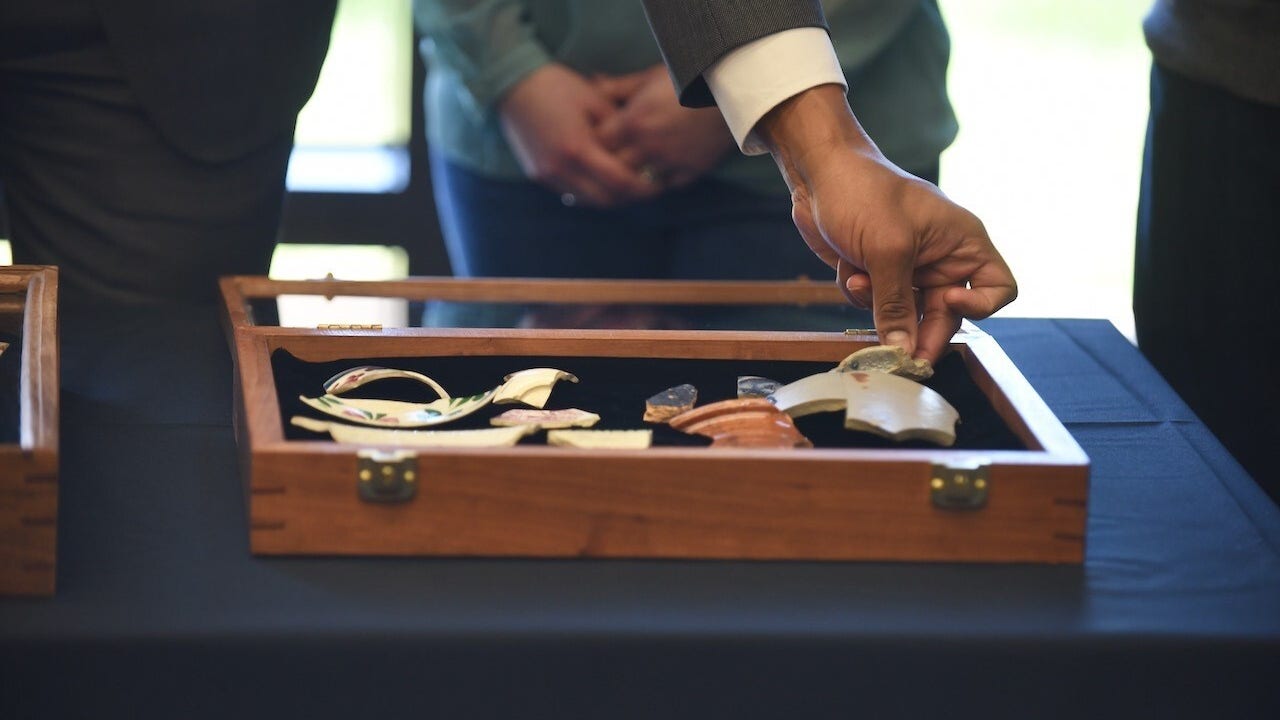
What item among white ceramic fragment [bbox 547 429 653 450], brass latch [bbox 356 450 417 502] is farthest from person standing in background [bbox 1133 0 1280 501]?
brass latch [bbox 356 450 417 502]

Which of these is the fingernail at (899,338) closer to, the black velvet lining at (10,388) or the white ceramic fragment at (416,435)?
the white ceramic fragment at (416,435)

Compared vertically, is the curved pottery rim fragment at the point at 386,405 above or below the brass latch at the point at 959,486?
above

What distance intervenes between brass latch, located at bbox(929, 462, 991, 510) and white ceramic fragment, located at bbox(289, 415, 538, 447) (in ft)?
0.92

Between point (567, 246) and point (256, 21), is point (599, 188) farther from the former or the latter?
point (256, 21)

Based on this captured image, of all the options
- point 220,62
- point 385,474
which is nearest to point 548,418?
point 385,474

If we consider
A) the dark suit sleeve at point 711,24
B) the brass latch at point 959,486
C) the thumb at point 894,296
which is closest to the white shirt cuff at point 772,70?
the dark suit sleeve at point 711,24

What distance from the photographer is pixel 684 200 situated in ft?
5.58

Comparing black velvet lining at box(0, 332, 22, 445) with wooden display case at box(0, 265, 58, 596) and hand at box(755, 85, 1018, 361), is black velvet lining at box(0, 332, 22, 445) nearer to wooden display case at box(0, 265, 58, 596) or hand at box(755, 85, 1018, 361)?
wooden display case at box(0, 265, 58, 596)

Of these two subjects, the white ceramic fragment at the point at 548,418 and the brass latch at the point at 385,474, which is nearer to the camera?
the brass latch at the point at 385,474

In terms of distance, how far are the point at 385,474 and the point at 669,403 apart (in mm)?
270

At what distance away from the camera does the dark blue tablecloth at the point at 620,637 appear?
2.51ft

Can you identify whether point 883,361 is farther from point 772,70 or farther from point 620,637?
point 620,637

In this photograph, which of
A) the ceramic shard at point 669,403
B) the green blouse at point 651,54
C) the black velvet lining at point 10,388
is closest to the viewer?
the black velvet lining at point 10,388

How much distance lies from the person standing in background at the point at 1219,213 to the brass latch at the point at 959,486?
0.57 metres
